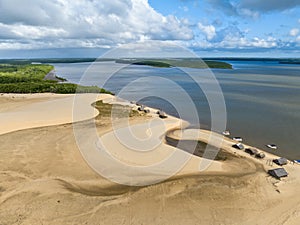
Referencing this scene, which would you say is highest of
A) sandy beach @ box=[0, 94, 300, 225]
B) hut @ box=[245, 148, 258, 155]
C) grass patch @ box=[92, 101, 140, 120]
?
hut @ box=[245, 148, 258, 155]

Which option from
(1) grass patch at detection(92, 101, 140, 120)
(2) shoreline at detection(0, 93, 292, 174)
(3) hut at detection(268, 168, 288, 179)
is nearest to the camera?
(3) hut at detection(268, 168, 288, 179)

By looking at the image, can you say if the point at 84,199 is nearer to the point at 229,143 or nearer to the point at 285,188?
the point at 285,188

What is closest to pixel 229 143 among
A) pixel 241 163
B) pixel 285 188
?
pixel 241 163

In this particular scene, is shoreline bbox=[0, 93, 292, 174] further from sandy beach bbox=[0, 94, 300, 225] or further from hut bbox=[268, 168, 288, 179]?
hut bbox=[268, 168, 288, 179]

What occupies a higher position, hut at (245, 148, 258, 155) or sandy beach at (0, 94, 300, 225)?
hut at (245, 148, 258, 155)

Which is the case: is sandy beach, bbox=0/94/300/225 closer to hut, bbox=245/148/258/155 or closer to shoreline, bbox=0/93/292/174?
shoreline, bbox=0/93/292/174

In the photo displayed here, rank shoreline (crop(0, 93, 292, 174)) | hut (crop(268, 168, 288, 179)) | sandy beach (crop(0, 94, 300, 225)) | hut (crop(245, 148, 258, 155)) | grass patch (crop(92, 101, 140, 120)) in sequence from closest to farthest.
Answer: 1. sandy beach (crop(0, 94, 300, 225))
2. hut (crop(268, 168, 288, 179))
3. hut (crop(245, 148, 258, 155))
4. shoreline (crop(0, 93, 292, 174))
5. grass patch (crop(92, 101, 140, 120))

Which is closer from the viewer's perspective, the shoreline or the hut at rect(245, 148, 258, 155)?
the hut at rect(245, 148, 258, 155)

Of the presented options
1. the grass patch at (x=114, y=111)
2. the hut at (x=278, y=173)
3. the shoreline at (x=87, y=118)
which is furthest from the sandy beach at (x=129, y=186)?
the grass patch at (x=114, y=111)

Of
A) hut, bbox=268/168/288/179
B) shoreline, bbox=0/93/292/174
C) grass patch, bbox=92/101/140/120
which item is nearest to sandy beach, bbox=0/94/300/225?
shoreline, bbox=0/93/292/174
